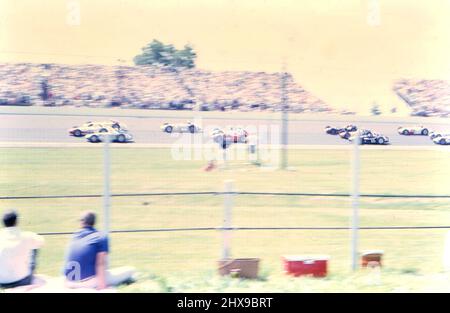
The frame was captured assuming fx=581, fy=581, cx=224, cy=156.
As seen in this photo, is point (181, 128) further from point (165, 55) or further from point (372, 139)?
point (372, 139)

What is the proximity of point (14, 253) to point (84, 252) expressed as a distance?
47 centimetres

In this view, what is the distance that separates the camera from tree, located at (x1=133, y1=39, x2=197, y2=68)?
14.8 ft

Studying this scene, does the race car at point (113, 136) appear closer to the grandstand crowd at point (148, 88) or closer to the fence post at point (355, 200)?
the grandstand crowd at point (148, 88)

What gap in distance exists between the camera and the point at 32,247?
4062 mm

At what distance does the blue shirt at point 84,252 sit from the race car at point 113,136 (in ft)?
2.60

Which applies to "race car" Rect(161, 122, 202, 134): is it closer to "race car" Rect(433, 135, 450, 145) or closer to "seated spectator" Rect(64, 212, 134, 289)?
"seated spectator" Rect(64, 212, 134, 289)

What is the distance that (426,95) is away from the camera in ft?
16.4

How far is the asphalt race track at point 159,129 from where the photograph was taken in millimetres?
4465

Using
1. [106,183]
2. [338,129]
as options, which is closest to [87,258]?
[106,183]

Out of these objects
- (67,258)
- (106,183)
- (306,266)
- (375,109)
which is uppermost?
(375,109)

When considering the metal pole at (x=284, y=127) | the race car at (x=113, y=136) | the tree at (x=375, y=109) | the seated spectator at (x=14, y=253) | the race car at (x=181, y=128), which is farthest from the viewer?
the tree at (x=375, y=109)

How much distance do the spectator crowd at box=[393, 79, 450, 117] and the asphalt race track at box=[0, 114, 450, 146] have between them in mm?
125

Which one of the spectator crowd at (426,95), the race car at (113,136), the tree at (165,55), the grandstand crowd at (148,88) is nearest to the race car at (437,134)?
the spectator crowd at (426,95)

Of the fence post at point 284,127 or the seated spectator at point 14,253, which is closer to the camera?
the seated spectator at point 14,253
